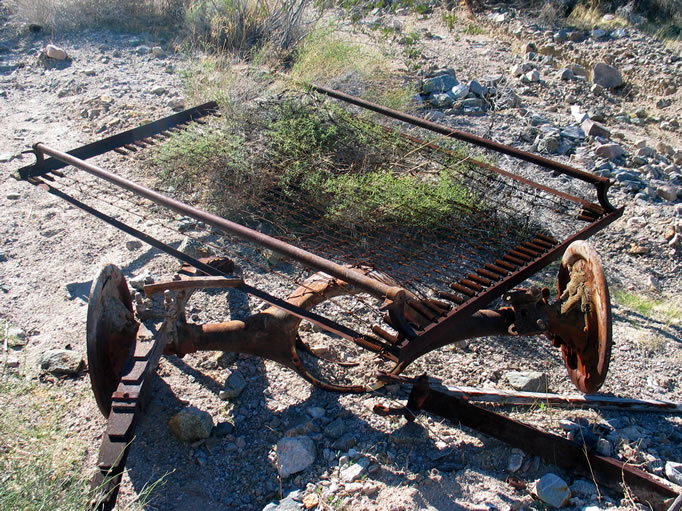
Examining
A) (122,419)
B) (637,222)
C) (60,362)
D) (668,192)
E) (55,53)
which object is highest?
(668,192)

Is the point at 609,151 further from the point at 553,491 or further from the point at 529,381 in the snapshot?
the point at 553,491

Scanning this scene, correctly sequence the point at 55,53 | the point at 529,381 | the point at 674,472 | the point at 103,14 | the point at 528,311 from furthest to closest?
the point at 103,14
the point at 55,53
the point at 529,381
the point at 528,311
the point at 674,472

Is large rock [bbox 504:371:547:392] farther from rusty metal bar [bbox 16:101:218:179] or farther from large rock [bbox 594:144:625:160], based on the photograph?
rusty metal bar [bbox 16:101:218:179]

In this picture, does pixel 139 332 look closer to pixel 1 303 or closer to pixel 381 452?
pixel 381 452

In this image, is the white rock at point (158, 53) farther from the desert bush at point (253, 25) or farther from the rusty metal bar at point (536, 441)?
the rusty metal bar at point (536, 441)

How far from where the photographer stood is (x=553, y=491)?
233 cm

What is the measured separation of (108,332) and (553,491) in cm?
199

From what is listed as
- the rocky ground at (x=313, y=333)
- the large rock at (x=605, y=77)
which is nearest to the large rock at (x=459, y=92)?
the rocky ground at (x=313, y=333)

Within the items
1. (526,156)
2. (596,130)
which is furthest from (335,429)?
(596,130)

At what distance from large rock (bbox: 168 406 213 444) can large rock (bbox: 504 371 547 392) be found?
4.94 feet

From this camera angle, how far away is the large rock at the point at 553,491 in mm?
2309

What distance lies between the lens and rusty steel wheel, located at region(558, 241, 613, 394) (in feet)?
8.13

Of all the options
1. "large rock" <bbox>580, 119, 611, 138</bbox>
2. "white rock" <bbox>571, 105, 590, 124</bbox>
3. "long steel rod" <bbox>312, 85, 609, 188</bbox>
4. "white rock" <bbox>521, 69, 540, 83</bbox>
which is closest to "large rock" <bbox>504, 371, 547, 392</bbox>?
"long steel rod" <bbox>312, 85, 609, 188</bbox>

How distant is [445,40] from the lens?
8.02 m
